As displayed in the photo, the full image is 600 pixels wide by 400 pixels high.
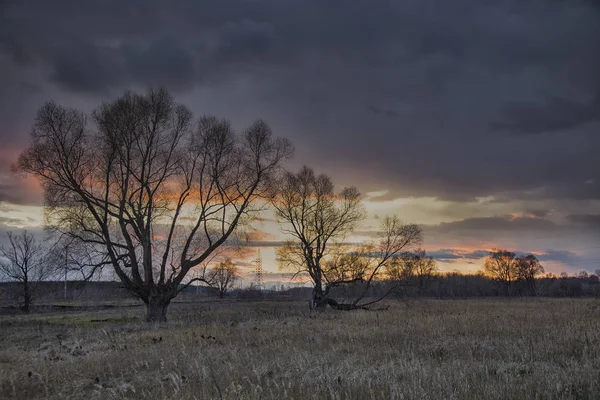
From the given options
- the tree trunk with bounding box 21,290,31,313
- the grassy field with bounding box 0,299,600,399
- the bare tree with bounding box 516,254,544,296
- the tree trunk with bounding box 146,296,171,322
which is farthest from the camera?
the bare tree with bounding box 516,254,544,296

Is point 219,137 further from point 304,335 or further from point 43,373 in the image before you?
point 43,373

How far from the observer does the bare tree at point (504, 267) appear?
124 m

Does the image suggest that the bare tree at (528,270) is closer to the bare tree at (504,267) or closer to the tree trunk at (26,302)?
the bare tree at (504,267)

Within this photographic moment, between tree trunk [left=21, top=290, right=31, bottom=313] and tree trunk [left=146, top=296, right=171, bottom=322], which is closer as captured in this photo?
tree trunk [left=146, top=296, right=171, bottom=322]

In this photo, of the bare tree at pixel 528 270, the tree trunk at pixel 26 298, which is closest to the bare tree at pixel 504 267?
the bare tree at pixel 528 270

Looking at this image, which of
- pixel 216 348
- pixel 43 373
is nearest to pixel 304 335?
pixel 216 348

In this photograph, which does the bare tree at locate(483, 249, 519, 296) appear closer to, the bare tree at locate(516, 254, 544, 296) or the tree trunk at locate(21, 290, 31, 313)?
the bare tree at locate(516, 254, 544, 296)

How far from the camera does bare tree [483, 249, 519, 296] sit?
4865 inches

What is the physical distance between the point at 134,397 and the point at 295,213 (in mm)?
31246

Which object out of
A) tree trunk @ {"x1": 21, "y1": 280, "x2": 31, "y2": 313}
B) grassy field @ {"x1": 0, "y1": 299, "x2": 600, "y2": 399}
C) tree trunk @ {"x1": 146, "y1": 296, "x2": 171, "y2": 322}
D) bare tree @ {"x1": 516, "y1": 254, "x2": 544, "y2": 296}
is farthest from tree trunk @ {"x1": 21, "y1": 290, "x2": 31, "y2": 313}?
Result: bare tree @ {"x1": 516, "y1": 254, "x2": 544, "y2": 296}

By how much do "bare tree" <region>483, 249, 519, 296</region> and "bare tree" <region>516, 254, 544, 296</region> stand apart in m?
1.08

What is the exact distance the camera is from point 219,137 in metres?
27.0

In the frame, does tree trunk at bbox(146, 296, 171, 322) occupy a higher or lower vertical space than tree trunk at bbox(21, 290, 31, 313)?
higher

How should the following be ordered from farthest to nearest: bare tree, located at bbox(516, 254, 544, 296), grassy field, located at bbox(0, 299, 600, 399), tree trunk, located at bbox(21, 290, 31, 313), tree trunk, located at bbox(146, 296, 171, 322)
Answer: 1. bare tree, located at bbox(516, 254, 544, 296)
2. tree trunk, located at bbox(21, 290, 31, 313)
3. tree trunk, located at bbox(146, 296, 171, 322)
4. grassy field, located at bbox(0, 299, 600, 399)
